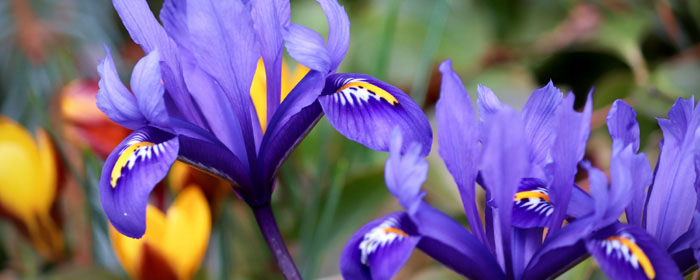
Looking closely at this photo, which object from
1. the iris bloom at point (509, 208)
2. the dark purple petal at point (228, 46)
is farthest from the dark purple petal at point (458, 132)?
the dark purple petal at point (228, 46)

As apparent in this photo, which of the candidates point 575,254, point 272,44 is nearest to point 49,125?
point 272,44

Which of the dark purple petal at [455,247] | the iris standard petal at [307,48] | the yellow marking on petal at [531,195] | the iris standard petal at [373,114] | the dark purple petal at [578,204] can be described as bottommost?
the dark purple petal at [455,247]

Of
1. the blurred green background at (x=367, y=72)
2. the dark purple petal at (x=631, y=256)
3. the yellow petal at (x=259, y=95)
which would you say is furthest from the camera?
the blurred green background at (x=367, y=72)

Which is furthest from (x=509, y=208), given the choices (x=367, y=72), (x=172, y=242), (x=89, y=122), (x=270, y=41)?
(x=367, y=72)

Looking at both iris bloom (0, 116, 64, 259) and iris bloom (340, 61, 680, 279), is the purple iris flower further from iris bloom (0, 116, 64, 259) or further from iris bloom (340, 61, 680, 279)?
iris bloom (0, 116, 64, 259)

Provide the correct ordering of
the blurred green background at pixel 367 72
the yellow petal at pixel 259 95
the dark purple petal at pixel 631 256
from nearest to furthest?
1. the dark purple petal at pixel 631 256
2. the yellow petal at pixel 259 95
3. the blurred green background at pixel 367 72

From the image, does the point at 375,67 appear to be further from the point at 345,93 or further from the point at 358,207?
the point at 345,93

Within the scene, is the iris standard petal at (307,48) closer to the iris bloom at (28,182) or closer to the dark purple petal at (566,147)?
the dark purple petal at (566,147)
